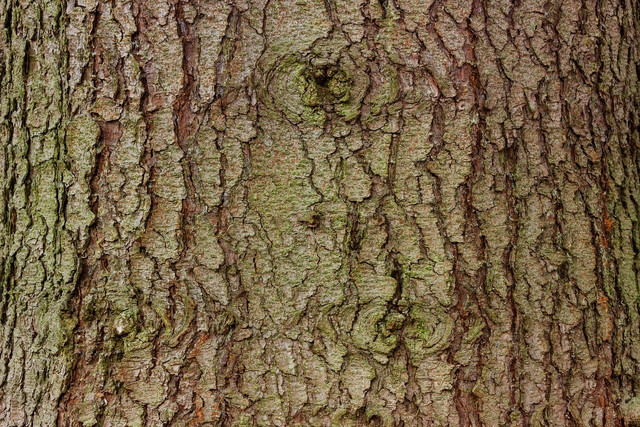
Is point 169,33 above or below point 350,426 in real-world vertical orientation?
above

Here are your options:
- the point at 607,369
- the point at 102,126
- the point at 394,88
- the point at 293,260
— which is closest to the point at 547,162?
the point at 394,88

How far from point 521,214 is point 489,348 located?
31cm

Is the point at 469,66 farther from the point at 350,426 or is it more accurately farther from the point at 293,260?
the point at 350,426

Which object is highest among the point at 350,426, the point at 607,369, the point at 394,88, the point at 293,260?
the point at 394,88

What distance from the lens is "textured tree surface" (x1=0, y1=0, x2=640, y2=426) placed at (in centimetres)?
125

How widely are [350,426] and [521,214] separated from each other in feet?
2.02

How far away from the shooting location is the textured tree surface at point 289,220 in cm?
125

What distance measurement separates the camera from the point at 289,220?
49.6 inches

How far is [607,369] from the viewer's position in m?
1.36

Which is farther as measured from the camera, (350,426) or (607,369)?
(607,369)

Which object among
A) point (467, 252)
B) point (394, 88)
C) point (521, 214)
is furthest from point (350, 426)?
point (394, 88)

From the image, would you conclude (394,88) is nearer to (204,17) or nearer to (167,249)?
(204,17)

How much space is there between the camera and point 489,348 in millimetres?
1290

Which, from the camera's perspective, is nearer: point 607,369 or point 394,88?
point 394,88
